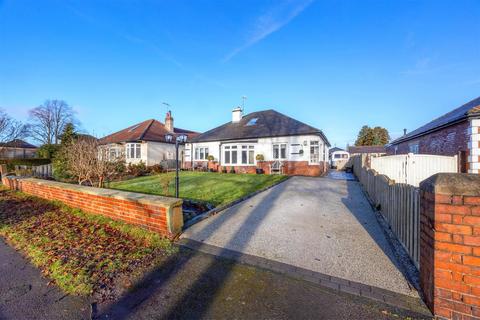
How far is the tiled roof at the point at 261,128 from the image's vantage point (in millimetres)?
16406

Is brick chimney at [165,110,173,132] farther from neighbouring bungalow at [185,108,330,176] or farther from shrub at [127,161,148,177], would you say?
shrub at [127,161,148,177]

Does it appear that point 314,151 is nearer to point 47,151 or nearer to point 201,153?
point 201,153

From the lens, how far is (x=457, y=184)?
190 cm

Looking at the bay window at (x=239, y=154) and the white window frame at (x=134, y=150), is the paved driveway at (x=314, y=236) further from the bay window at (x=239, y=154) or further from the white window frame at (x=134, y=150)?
the white window frame at (x=134, y=150)

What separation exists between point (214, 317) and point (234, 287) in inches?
19.3

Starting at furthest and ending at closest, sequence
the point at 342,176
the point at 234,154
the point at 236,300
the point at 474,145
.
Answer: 1. the point at 234,154
2. the point at 342,176
3. the point at 474,145
4. the point at 236,300

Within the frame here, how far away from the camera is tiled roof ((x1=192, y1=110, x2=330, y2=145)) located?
53.8 feet

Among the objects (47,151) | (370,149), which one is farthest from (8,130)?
(370,149)

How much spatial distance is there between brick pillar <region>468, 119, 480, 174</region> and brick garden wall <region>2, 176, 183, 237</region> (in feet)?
39.7

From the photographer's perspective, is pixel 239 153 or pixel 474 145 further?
pixel 239 153

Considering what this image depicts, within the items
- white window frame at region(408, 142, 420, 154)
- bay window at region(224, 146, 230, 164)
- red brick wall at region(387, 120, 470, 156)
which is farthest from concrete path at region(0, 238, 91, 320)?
white window frame at region(408, 142, 420, 154)

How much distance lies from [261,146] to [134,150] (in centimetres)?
1358

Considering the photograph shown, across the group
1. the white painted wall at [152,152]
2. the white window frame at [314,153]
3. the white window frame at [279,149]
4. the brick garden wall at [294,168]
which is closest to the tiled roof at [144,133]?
the white painted wall at [152,152]

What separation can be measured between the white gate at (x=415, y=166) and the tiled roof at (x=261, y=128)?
623 cm
